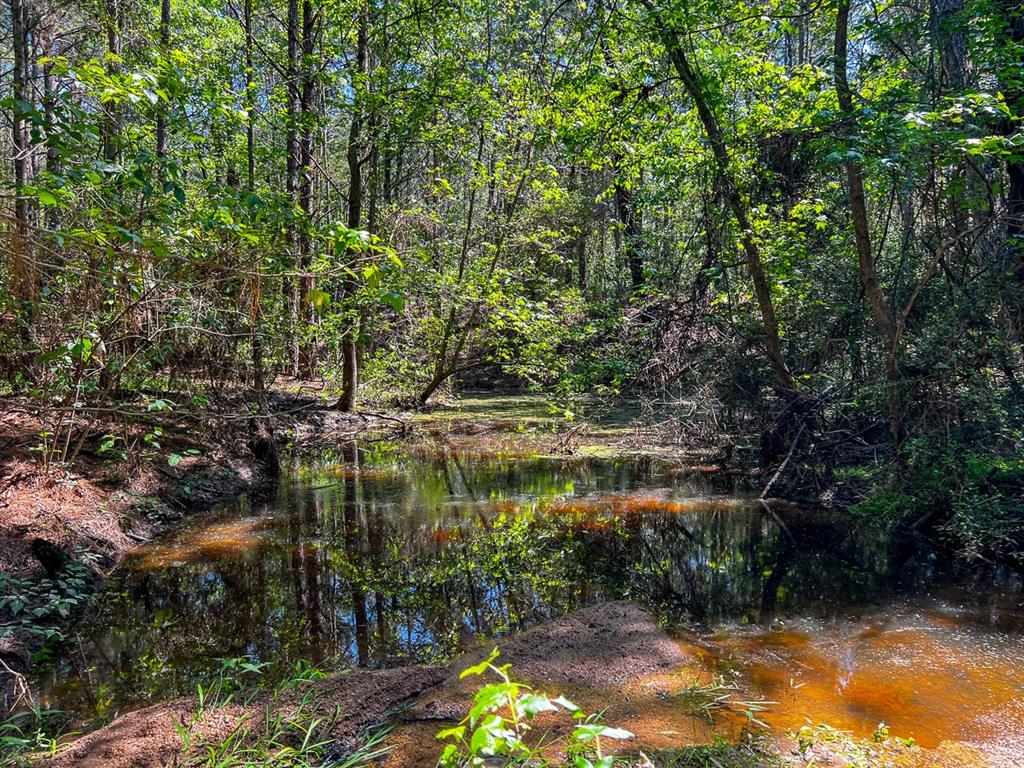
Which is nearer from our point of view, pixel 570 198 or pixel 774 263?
pixel 774 263

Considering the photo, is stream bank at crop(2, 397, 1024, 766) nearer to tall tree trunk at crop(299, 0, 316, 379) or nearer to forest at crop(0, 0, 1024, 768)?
→ forest at crop(0, 0, 1024, 768)

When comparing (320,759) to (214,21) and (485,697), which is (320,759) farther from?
(214,21)

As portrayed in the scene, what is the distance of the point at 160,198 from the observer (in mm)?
4559

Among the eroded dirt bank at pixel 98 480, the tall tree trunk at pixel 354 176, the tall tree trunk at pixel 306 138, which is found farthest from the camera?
the tall tree trunk at pixel 354 176

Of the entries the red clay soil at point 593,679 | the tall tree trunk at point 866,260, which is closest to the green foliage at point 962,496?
the tall tree trunk at point 866,260

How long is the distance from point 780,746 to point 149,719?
2935mm

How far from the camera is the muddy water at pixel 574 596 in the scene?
3.55 metres

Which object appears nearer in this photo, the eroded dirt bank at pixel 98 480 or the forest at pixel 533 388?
the forest at pixel 533 388

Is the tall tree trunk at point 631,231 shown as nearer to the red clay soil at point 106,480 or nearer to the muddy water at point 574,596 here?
the muddy water at point 574,596

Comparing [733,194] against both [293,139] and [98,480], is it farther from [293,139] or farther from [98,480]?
[98,480]

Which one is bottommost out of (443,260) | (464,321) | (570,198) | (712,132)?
(464,321)

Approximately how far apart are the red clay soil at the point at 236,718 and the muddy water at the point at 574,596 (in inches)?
24.9

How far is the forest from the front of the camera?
3406 mm

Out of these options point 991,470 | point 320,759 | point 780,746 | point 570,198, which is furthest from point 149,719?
point 570,198
